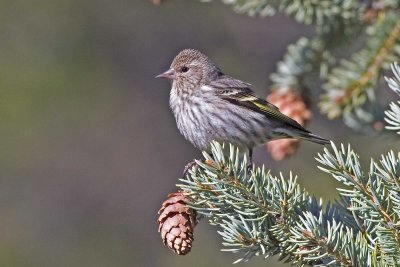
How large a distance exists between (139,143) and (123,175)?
0.64 meters

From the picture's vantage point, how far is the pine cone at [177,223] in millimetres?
2078

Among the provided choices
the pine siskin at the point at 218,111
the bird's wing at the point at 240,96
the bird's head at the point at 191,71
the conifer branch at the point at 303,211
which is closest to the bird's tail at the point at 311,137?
the pine siskin at the point at 218,111

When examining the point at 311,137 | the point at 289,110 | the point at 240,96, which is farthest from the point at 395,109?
the point at 240,96

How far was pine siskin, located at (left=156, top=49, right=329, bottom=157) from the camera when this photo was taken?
3314 millimetres

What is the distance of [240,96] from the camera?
12.0ft

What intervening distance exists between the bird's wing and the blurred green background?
361 centimetres

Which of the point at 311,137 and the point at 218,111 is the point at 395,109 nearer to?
the point at 311,137

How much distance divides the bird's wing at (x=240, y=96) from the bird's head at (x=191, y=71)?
6 cm

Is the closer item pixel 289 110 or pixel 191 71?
pixel 289 110

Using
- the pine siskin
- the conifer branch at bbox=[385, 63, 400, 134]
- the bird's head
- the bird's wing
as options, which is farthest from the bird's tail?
the conifer branch at bbox=[385, 63, 400, 134]

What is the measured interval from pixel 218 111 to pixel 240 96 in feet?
0.76

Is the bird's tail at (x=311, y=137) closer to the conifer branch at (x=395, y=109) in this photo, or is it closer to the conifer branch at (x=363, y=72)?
the conifer branch at (x=363, y=72)

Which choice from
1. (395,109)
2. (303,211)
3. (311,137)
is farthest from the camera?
(311,137)

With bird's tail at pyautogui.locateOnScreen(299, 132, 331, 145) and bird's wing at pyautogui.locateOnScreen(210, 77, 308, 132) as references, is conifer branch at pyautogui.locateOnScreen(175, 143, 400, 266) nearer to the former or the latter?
bird's tail at pyautogui.locateOnScreen(299, 132, 331, 145)
